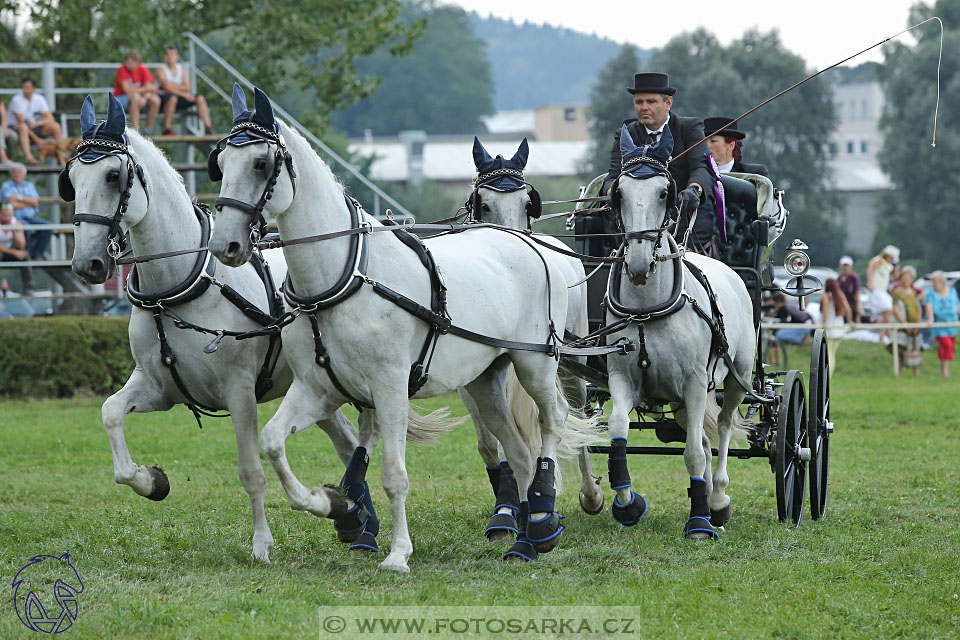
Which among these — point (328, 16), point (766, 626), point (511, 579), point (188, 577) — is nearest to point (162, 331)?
point (188, 577)

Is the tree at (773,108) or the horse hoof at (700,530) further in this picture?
the tree at (773,108)

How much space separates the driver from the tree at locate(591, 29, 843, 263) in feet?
148

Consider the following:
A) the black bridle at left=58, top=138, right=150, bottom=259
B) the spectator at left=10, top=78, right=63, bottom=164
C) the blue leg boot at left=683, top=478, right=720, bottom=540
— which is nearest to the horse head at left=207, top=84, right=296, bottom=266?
the black bridle at left=58, top=138, right=150, bottom=259

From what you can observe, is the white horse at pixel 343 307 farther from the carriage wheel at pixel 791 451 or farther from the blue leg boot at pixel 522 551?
the carriage wheel at pixel 791 451

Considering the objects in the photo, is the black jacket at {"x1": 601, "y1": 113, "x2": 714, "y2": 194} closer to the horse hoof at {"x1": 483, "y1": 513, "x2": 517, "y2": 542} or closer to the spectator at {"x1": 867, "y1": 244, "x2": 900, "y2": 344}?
the horse hoof at {"x1": 483, "y1": 513, "x2": 517, "y2": 542}

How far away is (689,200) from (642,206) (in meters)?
0.79

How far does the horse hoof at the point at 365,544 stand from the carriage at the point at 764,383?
66.1 inches

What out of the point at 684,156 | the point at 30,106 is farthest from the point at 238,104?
the point at 30,106

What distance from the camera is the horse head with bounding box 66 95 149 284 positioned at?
5.81 metres

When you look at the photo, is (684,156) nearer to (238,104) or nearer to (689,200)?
(689,200)

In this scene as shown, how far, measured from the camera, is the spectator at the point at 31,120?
18453 millimetres

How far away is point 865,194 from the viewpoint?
70.9 meters

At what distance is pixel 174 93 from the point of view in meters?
19.1

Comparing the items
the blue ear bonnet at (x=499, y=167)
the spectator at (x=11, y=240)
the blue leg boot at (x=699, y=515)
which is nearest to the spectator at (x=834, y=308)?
the spectator at (x=11, y=240)
